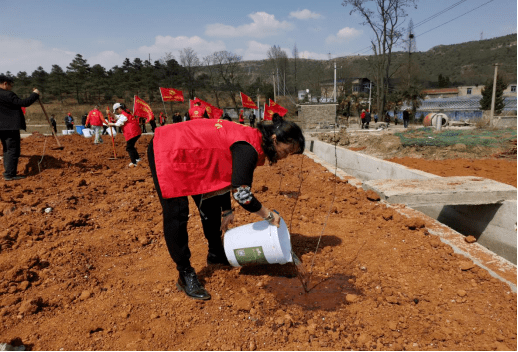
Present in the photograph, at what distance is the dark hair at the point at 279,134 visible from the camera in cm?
207

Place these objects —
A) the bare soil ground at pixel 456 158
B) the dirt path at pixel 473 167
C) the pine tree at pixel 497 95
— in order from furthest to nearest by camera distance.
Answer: the pine tree at pixel 497 95, the bare soil ground at pixel 456 158, the dirt path at pixel 473 167

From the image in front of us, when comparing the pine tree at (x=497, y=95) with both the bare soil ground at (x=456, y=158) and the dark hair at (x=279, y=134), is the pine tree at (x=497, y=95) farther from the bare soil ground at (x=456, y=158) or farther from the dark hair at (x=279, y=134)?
the dark hair at (x=279, y=134)

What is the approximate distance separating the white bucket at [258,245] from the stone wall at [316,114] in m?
21.7

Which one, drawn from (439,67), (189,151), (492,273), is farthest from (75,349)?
(439,67)

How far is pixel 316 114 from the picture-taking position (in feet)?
77.8

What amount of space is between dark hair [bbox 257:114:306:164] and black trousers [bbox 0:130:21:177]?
16.0 feet

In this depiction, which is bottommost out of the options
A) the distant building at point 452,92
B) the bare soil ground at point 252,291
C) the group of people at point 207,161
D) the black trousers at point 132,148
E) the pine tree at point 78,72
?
the bare soil ground at point 252,291

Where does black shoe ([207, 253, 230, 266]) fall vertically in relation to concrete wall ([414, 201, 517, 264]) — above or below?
above

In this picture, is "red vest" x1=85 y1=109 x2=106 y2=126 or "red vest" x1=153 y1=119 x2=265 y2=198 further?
"red vest" x1=85 y1=109 x2=106 y2=126

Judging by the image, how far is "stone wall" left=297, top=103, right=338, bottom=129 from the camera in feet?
77.2

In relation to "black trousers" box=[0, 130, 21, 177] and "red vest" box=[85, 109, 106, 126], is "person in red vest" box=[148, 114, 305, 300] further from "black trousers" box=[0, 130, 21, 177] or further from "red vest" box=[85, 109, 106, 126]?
"red vest" box=[85, 109, 106, 126]

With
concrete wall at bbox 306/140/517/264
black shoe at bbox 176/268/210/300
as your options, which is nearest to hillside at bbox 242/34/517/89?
concrete wall at bbox 306/140/517/264

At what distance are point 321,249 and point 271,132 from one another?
142 cm

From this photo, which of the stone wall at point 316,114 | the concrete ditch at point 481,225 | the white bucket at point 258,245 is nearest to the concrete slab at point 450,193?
the concrete ditch at point 481,225
